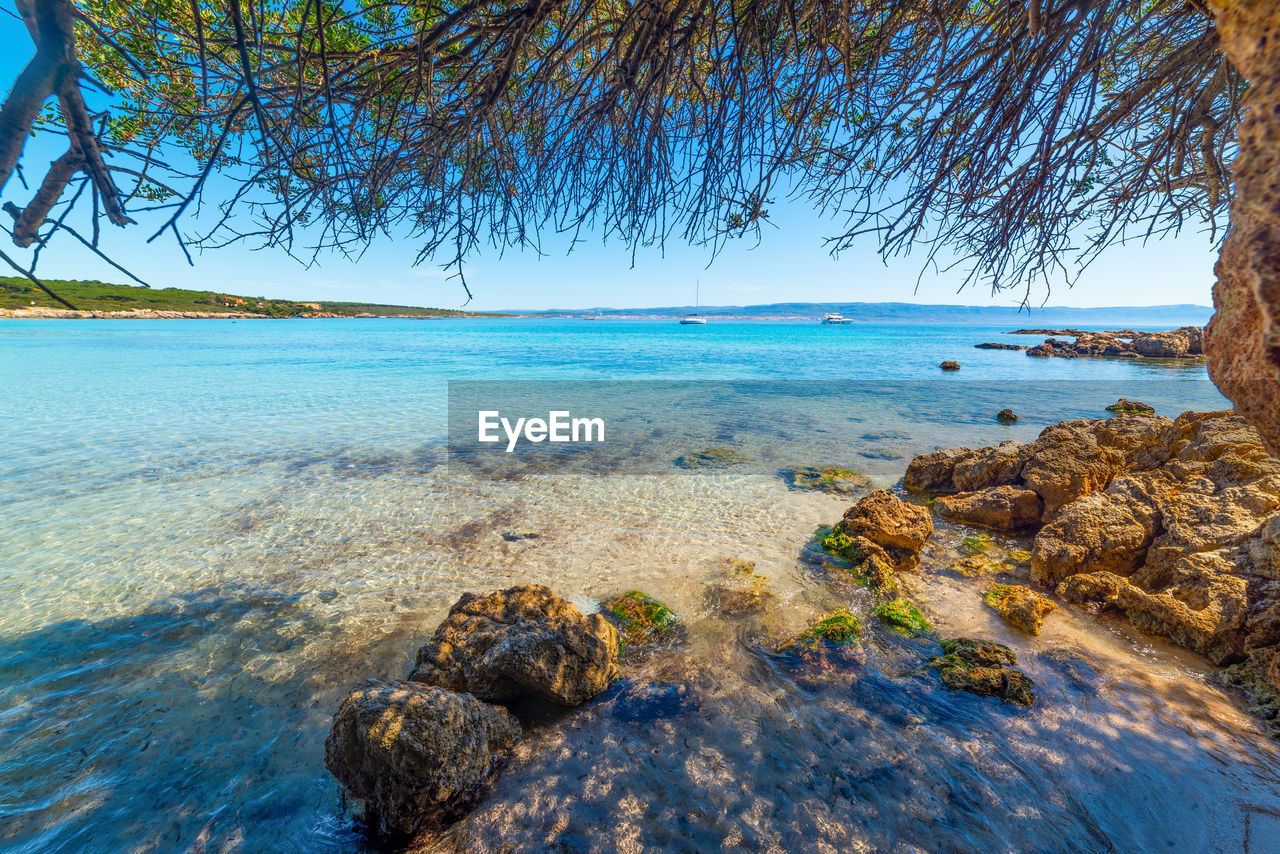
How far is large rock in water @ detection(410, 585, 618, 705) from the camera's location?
121 inches

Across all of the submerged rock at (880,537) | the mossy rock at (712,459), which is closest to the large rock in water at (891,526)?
the submerged rock at (880,537)

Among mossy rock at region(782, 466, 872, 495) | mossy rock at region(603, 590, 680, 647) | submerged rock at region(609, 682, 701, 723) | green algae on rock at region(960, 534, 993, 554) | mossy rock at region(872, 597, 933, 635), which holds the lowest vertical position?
submerged rock at region(609, 682, 701, 723)

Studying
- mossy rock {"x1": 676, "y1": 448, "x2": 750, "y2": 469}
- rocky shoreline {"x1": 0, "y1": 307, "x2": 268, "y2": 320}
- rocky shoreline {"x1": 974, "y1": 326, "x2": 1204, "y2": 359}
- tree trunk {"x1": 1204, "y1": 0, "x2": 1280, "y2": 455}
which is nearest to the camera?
tree trunk {"x1": 1204, "y1": 0, "x2": 1280, "y2": 455}

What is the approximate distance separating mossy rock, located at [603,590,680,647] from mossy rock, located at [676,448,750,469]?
436 cm

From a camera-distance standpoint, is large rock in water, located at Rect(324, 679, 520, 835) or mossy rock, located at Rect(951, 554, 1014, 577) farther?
mossy rock, located at Rect(951, 554, 1014, 577)

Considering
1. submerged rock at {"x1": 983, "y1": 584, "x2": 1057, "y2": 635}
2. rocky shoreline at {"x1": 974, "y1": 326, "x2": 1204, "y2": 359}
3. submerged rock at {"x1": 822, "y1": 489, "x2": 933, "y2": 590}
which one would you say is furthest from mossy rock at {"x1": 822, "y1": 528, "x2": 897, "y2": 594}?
rocky shoreline at {"x1": 974, "y1": 326, "x2": 1204, "y2": 359}

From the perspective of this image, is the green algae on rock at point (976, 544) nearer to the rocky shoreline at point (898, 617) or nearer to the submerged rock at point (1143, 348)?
the rocky shoreline at point (898, 617)

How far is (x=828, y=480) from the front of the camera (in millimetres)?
7676

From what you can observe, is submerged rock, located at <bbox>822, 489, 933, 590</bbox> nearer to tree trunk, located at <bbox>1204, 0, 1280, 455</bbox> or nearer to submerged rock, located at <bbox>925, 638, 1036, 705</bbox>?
submerged rock, located at <bbox>925, 638, 1036, 705</bbox>

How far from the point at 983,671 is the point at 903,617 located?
72cm

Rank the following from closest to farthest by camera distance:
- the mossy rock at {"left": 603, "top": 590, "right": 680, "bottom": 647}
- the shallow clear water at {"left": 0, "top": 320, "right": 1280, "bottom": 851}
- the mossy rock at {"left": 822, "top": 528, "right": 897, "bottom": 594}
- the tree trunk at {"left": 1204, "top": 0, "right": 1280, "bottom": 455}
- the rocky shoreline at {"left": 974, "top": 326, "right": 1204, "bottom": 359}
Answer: the tree trunk at {"left": 1204, "top": 0, "right": 1280, "bottom": 455} < the shallow clear water at {"left": 0, "top": 320, "right": 1280, "bottom": 851} < the mossy rock at {"left": 603, "top": 590, "right": 680, "bottom": 647} < the mossy rock at {"left": 822, "top": 528, "right": 897, "bottom": 594} < the rocky shoreline at {"left": 974, "top": 326, "right": 1204, "bottom": 359}

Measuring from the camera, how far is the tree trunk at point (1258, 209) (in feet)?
3.90

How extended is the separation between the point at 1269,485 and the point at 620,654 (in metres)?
5.77

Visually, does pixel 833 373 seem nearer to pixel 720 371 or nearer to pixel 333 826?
pixel 720 371
